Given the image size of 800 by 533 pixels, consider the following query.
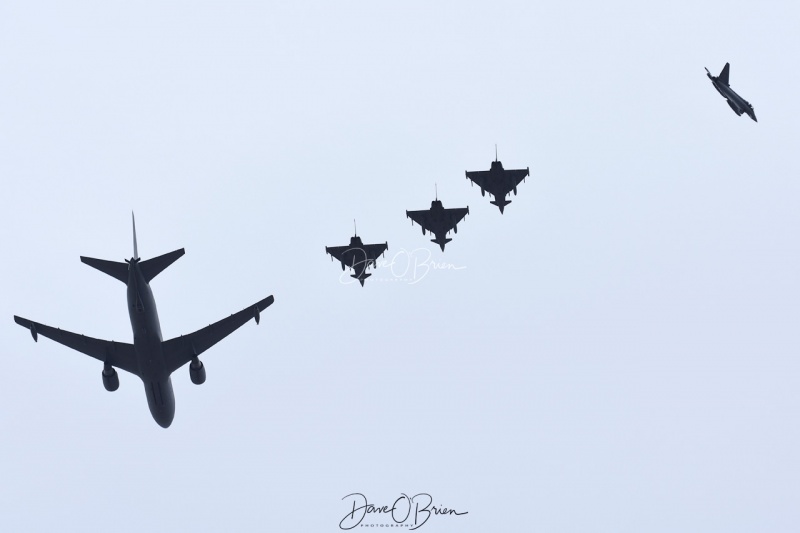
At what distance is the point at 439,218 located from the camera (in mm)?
101125

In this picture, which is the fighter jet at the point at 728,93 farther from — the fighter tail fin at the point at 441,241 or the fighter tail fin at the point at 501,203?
the fighter tail fin at the point at 441,241

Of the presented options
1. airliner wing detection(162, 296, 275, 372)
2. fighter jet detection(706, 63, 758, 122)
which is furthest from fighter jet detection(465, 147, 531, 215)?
airliner wing detection(162, 296, 275, 372)

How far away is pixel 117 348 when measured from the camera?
3374 inches

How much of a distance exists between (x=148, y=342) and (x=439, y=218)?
100ft

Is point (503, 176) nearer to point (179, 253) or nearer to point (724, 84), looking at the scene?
point (724, 84)

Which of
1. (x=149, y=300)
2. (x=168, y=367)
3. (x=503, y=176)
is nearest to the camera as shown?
(x=149, y=300)

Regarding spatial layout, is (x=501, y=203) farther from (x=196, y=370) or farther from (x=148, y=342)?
(x=148, y=342)

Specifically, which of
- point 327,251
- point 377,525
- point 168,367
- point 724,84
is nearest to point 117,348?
point 168,367

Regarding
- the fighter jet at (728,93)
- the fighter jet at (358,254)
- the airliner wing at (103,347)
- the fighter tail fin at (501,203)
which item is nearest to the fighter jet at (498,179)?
the fighter tail fin at (501,203)

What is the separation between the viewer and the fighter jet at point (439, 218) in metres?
101

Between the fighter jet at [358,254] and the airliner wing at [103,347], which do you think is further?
the fighter jet at [358,254]

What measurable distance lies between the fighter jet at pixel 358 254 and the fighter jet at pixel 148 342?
1565 cm

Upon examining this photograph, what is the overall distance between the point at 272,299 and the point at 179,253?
9.19 meters

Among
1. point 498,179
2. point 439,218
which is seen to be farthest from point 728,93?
point 439,218
